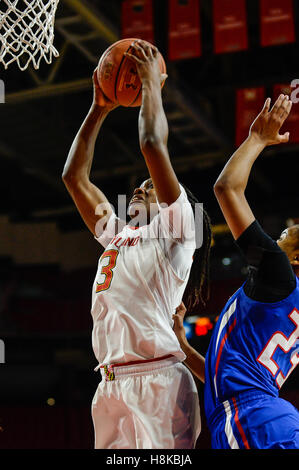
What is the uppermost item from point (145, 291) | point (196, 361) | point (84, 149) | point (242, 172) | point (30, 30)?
point (30, 30)

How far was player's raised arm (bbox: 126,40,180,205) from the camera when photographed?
94.5 inches

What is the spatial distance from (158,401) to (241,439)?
Answer: 0.41 m

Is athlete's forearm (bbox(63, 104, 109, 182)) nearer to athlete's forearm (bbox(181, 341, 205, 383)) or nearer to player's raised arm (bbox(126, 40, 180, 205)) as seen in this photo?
player's raised arm (bbox(126, 40, 180, 205))

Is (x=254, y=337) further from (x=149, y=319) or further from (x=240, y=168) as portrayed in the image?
(x=240, y=168)

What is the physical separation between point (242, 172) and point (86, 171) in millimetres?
1008

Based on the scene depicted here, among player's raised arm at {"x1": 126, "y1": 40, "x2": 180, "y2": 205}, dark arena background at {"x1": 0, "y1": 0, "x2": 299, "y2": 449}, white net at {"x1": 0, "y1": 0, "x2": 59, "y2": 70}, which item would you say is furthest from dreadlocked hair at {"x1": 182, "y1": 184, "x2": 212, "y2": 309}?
dark arena background at {"x1": 0, "y1": 0, "x2": 299, "y2": 449}

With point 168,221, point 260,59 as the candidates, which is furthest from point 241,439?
point 260,59

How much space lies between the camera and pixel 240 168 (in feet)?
7.54

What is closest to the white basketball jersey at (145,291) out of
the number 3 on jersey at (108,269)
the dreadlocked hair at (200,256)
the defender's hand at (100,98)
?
the number 3 on jersey at (108,269)

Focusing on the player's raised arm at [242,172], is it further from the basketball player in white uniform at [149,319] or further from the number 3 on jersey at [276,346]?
the number 3 on jersey at [276,346]

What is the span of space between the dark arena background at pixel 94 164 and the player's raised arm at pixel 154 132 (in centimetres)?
349

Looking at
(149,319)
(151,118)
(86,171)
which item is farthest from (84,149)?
(149,319)

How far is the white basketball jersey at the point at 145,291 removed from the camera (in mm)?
2543
